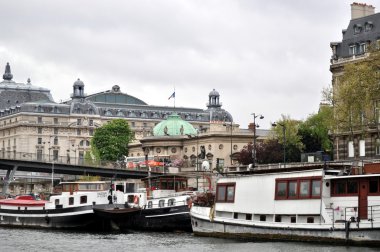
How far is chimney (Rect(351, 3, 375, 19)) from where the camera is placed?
11388 cm

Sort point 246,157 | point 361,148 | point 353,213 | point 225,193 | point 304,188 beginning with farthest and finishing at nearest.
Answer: point 246,157, point 361,148, point 225,193, point 304,188, point 353,213

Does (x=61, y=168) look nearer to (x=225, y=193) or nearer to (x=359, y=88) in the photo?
(x=359, y=88)

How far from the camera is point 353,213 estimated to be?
54188 mm

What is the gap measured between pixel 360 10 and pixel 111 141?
2766 inches

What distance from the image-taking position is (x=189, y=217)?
245ft

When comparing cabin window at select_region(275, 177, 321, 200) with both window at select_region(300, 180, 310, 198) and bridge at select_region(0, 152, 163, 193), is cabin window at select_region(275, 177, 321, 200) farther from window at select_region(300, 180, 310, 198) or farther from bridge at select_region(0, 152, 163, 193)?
bridge at select_region(0, 152, 163, 193)

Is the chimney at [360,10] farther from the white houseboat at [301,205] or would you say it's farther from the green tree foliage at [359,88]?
the white houseboat at [301,205]

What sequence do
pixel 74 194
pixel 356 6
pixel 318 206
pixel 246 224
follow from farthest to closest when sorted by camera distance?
pixel 356 6, pixel 74 194, pixel 246 224, pixel 318 206

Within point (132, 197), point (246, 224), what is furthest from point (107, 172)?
point (246, 224)

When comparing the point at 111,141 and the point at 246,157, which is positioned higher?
the point at 111,141

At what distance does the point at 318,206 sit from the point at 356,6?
6314 centimetres

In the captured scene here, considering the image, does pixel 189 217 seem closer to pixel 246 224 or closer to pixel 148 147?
pixel 246 224

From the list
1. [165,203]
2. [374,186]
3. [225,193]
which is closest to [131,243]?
[225,193]

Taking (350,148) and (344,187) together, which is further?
(350,148)
